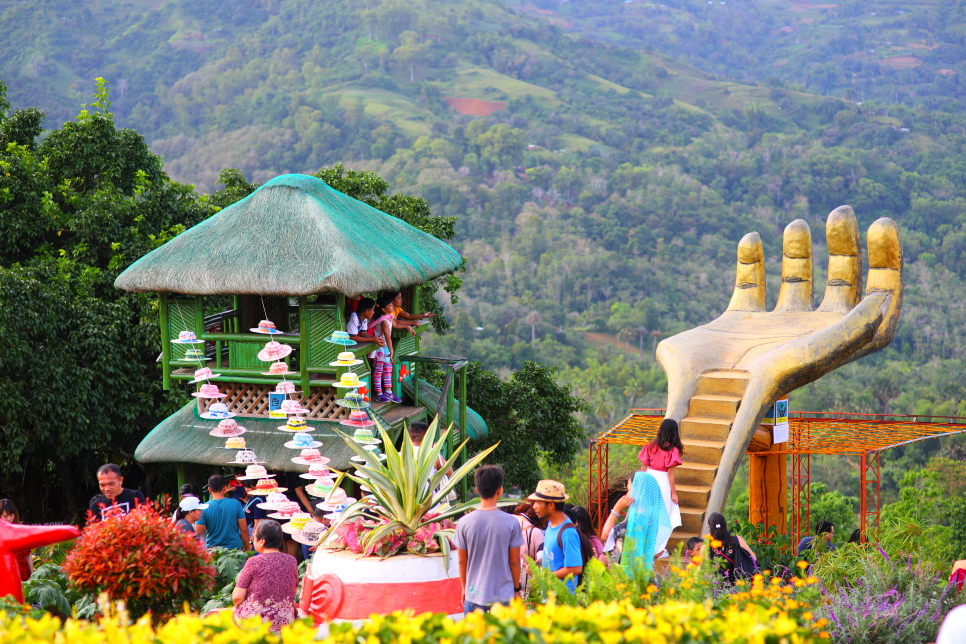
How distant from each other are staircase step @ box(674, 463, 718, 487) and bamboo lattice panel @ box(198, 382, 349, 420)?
3.32 m

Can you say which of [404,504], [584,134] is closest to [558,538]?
[404,504]

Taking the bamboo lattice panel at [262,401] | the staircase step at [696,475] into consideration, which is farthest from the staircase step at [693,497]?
the bamboo lattice panel at [262,401]

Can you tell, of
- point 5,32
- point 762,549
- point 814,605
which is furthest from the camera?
point 5,32

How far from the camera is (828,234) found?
12.4 metres

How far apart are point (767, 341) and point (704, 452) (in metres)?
1.99

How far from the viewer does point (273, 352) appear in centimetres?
893

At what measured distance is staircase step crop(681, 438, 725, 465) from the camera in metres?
9.87

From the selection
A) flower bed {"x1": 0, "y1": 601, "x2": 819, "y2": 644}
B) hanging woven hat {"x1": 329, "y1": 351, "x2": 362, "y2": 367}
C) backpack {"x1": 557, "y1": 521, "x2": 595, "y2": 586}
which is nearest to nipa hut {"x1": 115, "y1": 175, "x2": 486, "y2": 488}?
hanging woven hat {"x1": 329, "y1": 351, "x2": 362, "y2": 367}

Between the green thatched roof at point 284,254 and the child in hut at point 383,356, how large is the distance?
1.41 ft

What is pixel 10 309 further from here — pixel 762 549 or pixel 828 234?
pixel 828 234

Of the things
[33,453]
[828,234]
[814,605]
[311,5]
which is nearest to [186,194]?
[33,453]

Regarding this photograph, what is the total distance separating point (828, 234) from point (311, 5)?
8732cm

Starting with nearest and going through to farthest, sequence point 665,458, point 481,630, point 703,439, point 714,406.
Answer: point 481,630 < point 665,458 < point 703,439 < point 714,406

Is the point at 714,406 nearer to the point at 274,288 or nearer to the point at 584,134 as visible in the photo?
the point at 274,288
